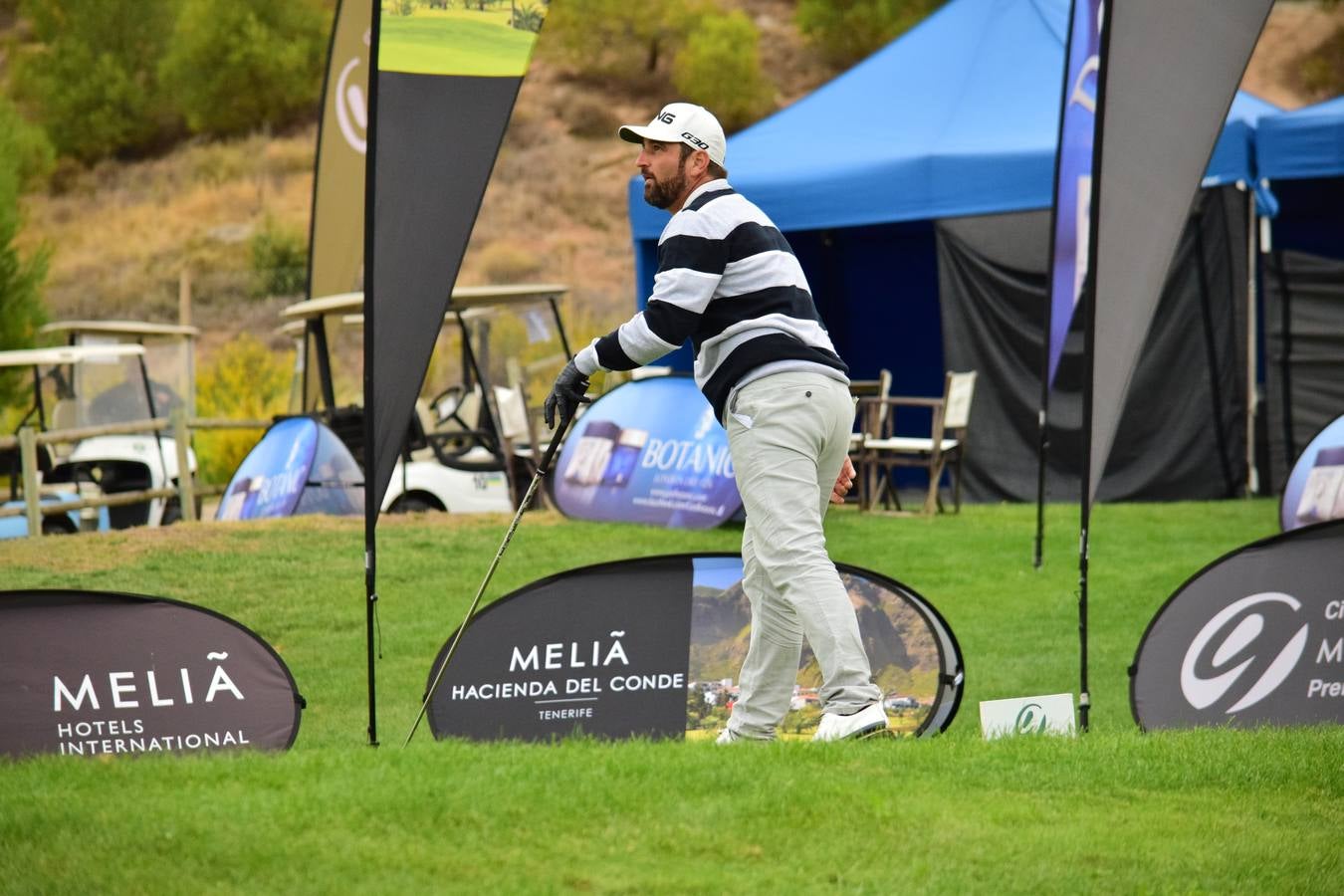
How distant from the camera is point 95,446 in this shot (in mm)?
15367

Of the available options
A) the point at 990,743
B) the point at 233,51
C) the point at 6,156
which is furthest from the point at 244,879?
the point at 233,51

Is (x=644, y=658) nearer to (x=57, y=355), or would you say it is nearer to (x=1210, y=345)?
(x=1210, y=345)

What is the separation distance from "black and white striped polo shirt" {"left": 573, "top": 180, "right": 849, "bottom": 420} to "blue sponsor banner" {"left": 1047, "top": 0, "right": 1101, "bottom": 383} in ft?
15.6

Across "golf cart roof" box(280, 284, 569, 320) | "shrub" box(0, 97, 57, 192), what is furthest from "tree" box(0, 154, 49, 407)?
"golf cart roof" box(280, 284, 569, 320)

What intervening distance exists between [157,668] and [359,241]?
971 centimetres

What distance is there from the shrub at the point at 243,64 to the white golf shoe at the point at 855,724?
4711 centimetres

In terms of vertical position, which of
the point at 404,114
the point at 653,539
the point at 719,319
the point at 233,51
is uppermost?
the point at 233,51

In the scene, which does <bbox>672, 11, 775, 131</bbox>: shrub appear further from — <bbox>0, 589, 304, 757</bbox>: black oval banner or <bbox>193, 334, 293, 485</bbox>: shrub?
<bbox>0, 589, 304, 757</bbox>: black oval banner

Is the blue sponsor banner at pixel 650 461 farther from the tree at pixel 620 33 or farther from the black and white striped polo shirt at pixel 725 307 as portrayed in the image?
the tree at pixel 620 33

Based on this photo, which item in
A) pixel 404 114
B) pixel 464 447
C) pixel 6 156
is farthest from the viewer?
pixel 6 156

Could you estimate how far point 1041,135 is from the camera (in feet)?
48.4

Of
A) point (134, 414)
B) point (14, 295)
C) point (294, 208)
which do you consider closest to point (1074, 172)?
point (134, 414)

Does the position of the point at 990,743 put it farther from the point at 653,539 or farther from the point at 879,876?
the point at 653,539

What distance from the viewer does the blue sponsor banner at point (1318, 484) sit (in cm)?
973
